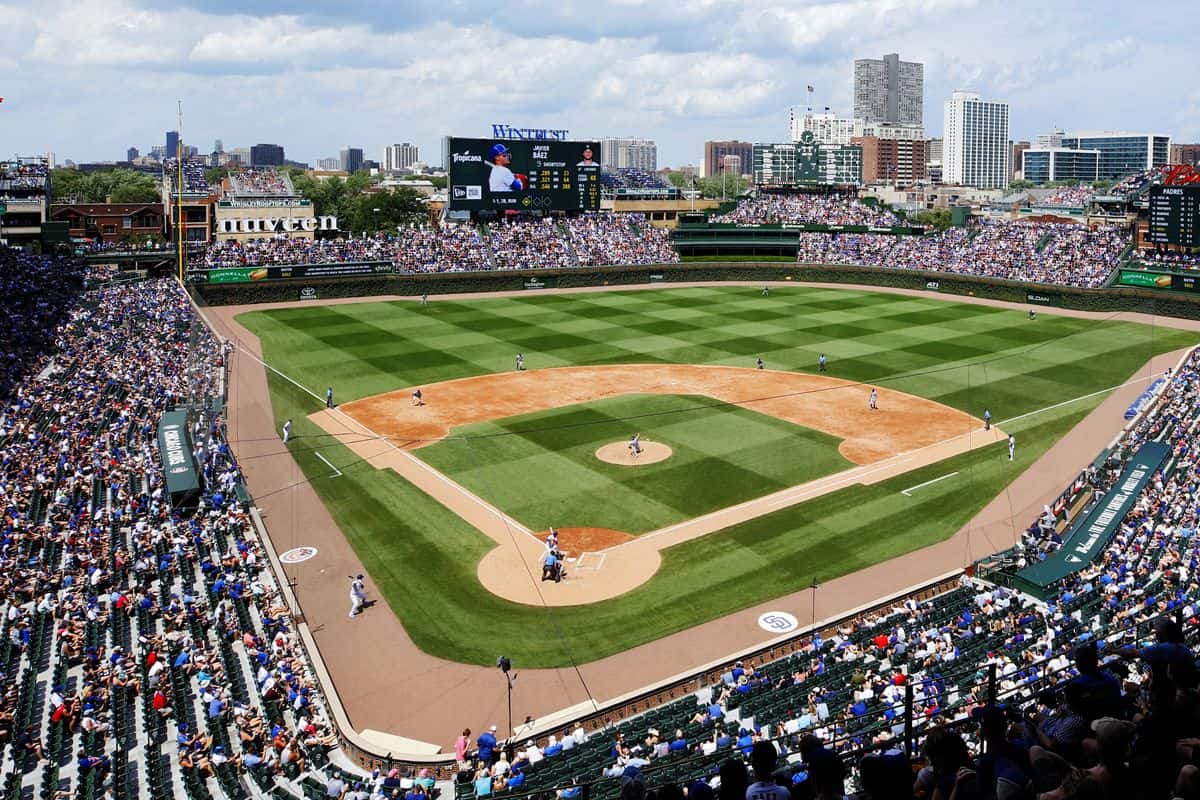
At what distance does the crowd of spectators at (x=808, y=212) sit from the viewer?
9538cm

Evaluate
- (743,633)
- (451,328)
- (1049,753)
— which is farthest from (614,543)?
(451,328)

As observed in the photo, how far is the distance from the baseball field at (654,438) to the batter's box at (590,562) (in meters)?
0.08

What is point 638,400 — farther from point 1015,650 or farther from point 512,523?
point 1015,650

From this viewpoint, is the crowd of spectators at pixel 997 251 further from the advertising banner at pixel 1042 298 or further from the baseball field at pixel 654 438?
the baseball field at pixel 654 438

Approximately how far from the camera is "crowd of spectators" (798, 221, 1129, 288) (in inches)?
2854

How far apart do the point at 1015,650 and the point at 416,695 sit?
1262cm

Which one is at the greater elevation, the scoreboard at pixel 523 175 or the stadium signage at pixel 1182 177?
the scoreboard at pixel 523 175

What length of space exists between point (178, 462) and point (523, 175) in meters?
61.2

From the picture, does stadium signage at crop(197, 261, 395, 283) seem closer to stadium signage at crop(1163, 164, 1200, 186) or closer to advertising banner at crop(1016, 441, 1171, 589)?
Result: stadium signage at crop(1163, 164, 1200, 186)

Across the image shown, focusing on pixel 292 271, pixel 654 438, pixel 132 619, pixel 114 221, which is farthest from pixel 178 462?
pixel 114 221

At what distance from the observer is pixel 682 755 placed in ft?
52.4

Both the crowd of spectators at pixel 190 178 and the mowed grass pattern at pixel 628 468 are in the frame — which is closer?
Answer: the mowed grass pattern at pixel 628 468

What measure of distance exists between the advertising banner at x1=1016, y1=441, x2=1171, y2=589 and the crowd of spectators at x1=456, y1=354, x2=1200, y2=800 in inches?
13.2

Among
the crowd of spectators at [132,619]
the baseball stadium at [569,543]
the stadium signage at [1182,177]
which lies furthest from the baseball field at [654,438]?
the stadium signage at [1182,177]
